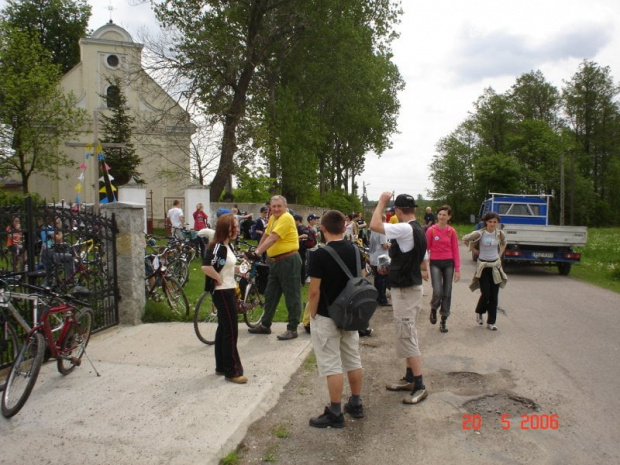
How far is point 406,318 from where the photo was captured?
16.5ft

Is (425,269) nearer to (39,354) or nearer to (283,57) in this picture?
(39,354)

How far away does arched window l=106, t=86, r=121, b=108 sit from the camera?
33.8m

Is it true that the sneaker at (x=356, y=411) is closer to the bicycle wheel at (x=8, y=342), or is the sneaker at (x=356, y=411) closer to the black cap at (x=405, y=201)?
the black cap at (x=405, y=201)

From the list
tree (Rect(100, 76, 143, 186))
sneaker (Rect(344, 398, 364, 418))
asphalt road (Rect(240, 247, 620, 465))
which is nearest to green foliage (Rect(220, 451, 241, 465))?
asphalt road (Rect(240, 247, 620, 465))

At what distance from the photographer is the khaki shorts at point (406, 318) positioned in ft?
16.4

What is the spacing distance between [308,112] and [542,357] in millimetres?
27457

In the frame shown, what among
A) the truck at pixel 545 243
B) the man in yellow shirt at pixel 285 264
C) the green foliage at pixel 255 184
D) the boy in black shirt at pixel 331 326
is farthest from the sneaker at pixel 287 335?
the green foliage at pixel 255 184

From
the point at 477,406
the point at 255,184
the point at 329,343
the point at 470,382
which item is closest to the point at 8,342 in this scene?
the point at 329,343

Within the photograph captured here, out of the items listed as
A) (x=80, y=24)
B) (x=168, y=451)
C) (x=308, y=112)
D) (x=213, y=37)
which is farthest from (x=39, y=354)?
(x=80, y=24)

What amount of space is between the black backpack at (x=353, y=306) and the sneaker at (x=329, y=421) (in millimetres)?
757

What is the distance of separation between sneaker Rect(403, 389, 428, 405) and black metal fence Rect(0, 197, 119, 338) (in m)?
3.71

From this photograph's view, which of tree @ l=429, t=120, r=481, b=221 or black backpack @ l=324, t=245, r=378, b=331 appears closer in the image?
black backpack @ l=324, t=245, r=378, b=331

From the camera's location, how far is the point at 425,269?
19.4 feet

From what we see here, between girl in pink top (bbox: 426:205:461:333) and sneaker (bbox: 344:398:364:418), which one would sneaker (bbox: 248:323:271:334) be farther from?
sneaker (bbox: 344:398:364:418)
